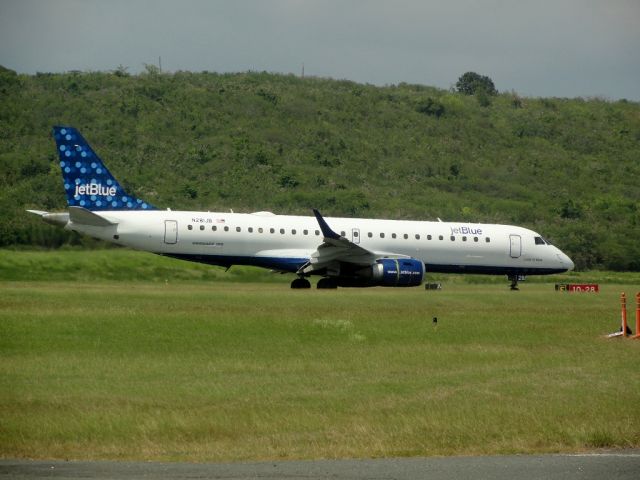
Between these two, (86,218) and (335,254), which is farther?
(335,254)

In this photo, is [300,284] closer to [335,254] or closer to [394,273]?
[335,254]

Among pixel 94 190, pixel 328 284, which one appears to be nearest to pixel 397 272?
pixel 328 284

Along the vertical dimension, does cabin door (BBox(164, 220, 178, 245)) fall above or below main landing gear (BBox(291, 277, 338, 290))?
above

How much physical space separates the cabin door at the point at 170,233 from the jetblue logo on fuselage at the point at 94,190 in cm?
225

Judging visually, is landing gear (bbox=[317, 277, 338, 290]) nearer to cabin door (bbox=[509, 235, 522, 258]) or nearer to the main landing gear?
the main landing gear

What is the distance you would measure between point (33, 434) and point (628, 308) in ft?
73.0

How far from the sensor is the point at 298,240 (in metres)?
39.8

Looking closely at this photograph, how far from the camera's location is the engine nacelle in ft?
124

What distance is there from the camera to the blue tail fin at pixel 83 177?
3884 cm

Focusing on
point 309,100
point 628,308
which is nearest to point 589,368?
point 628,308

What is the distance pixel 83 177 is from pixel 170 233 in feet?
11.1

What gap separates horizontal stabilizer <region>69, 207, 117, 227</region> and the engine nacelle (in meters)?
8.37

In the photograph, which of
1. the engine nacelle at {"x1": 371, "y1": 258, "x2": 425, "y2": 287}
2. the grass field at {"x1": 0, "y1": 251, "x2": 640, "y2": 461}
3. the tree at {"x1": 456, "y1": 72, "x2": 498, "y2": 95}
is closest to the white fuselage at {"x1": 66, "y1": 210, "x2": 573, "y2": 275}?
the engine nacelle at {"x1": 371, "y1": 258, "x2": 425, "y2": 287}

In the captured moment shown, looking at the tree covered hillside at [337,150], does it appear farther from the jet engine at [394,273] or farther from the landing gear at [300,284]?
the jet engine at [394,273]
